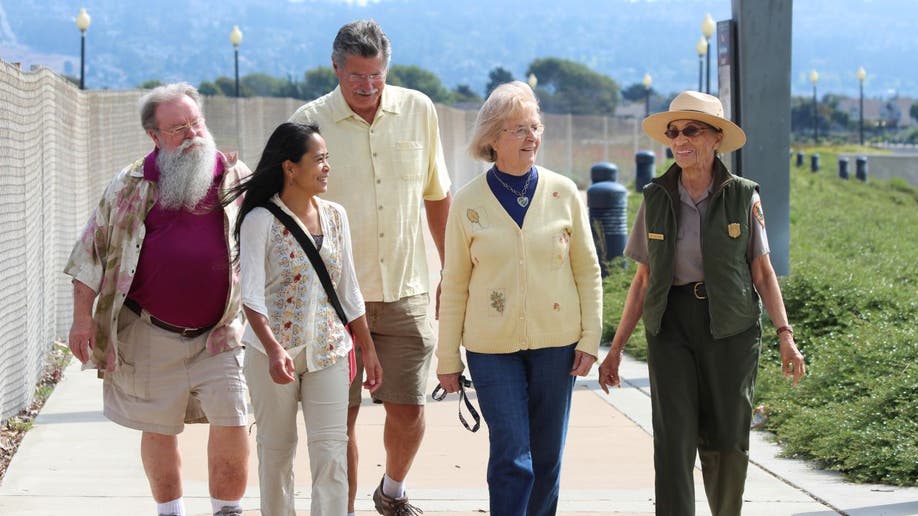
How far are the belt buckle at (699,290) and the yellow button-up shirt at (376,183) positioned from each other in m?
1.19

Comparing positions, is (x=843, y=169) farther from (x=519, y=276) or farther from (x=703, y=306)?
(x=519, y=276)

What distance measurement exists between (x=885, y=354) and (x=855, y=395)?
38 centimetres

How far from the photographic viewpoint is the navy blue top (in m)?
5.04

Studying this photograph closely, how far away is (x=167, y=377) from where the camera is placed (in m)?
5.30

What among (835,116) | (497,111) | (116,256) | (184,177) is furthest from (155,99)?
(835,116)

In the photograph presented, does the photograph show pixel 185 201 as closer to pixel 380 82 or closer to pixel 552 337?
pixel 380 82

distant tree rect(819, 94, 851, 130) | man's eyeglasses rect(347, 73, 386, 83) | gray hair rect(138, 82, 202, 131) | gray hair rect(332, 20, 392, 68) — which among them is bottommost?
gray hair rect(138, 82, 202, 131)

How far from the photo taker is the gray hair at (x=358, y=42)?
5418mm

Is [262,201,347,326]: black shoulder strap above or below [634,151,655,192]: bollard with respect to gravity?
below

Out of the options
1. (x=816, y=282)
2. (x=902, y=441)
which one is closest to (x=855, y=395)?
(x=902, y=441)

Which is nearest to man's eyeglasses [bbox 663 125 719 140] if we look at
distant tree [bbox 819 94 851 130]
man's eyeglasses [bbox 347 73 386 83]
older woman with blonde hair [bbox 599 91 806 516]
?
older woman with blonde hair [bbox 599 91 806 516]

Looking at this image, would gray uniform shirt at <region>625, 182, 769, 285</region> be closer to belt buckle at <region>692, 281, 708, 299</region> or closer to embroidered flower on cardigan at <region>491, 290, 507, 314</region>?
belt buckle at <region>692, 281, 708, 299</region>

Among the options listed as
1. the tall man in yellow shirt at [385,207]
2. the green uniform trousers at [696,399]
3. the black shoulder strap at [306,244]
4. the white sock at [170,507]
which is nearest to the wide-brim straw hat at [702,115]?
the green uniform trousers at [696,399]

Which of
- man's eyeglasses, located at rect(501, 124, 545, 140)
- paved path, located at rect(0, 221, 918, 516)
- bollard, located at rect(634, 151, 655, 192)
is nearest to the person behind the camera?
man's eyeglasses, located at rect(501, 124, 545, 140)
